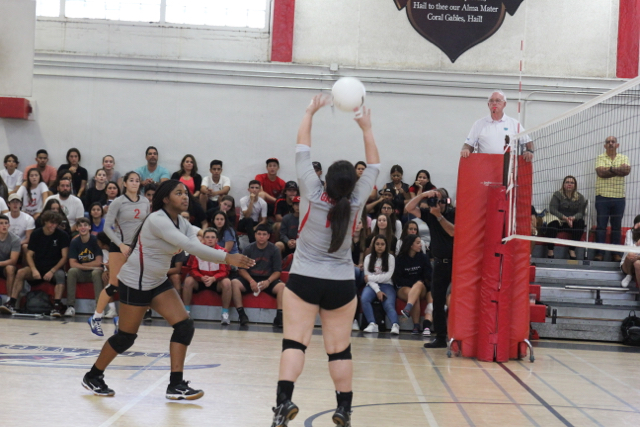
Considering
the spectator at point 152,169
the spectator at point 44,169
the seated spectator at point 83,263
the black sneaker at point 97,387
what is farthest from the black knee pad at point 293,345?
the spectator at point 44,169

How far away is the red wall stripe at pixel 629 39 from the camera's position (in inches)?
564

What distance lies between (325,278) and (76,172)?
1082cm

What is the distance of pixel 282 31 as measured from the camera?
14531 millimetres

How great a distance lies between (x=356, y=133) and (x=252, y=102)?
2.18m

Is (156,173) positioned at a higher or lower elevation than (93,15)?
lower

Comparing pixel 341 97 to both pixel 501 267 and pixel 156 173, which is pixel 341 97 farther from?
pixel 156 173

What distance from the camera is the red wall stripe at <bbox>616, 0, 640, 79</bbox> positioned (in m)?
14.3

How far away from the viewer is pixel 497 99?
904 cm

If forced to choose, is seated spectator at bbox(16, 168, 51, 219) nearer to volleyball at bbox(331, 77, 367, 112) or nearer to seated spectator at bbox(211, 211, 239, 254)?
seated spectator at bbox(211, 211, 239, 254)

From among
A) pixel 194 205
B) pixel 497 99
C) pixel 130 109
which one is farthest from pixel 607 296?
pixel 130 109

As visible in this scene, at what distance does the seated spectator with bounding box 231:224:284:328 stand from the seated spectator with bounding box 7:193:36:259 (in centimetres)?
363

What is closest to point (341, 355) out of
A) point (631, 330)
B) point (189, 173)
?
point (631, 330)

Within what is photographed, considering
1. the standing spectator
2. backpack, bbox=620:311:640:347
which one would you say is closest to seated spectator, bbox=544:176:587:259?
the standing spectator

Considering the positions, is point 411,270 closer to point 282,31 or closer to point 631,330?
point 631,330
